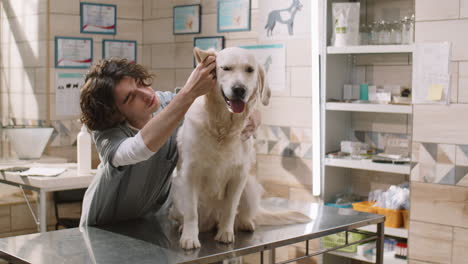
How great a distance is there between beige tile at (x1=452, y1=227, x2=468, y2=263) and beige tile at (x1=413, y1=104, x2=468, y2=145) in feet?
1.66

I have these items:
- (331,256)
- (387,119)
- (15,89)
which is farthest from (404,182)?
(15,89)

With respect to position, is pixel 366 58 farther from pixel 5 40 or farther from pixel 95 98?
pixel 5 40

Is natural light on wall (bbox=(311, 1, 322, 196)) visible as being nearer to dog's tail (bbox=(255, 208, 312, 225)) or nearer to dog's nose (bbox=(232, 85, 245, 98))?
dog's tail (bbox=(255, 208, 312, 225))

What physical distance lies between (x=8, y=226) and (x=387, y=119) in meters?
3.06

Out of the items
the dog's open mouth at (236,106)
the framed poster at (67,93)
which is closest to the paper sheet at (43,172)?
the framed poster at (67,93)

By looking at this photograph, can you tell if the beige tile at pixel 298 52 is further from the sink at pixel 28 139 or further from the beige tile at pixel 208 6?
the sink at pixel 28 139

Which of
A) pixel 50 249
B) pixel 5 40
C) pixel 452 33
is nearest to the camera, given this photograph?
pixel 50 249

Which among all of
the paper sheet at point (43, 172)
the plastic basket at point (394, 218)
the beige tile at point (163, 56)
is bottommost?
the plastic basket at point (394, 218)

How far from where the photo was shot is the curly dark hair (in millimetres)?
2072

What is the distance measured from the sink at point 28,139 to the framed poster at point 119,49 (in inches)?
40.0

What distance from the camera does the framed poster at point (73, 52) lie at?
4984 mm

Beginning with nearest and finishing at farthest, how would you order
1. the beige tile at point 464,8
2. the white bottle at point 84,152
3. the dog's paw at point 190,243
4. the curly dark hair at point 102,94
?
the dog's paw at point 190,243 → the curly dark hair at point 102,94 → the beige tile at point 464,8 → the white bottle at point 84,152

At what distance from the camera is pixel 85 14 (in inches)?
202

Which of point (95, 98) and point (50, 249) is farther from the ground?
point (95, 98)
